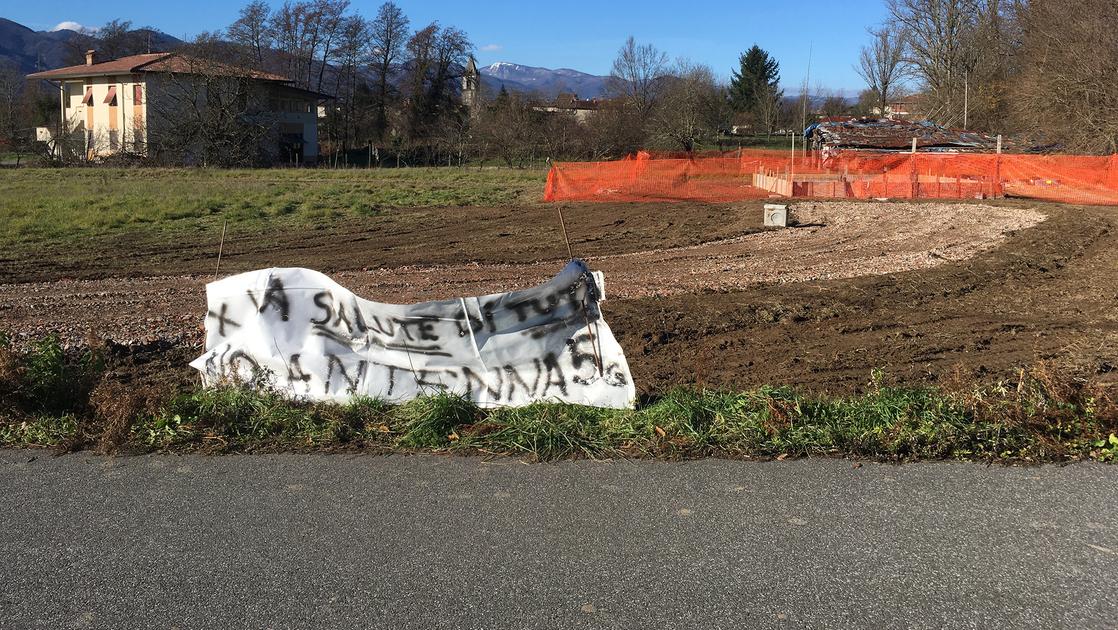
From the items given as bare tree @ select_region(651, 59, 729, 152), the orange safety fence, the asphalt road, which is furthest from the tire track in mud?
bare tree @ select_region(651, 59, 729, 152)

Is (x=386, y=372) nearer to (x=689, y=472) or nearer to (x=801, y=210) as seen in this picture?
(x=689, y=472)

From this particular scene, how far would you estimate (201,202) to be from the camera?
81.4 ft

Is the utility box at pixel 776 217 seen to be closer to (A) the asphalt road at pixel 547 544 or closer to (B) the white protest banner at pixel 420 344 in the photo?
(B) the white protest banner at pixel 420 344

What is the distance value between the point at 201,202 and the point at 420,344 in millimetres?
19906

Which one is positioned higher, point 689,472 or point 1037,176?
point 1037,176

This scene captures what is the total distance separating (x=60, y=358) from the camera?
7133mm

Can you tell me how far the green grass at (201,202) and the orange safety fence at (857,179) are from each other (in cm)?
248

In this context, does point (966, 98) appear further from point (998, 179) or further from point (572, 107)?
point (998, 179)

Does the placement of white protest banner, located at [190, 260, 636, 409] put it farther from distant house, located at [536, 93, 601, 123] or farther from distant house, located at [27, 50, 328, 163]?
distant house, located at [27, 50, 328, 163]

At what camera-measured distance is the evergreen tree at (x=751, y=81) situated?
84438mm

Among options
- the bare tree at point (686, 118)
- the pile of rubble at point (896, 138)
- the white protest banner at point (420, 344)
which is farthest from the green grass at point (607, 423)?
the bare tree at point (686, 118)

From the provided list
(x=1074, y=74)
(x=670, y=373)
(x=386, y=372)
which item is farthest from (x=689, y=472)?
(x=1074, y=74)

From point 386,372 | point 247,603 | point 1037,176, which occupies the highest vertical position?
point 1037,176

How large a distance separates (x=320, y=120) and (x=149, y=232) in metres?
65.2
